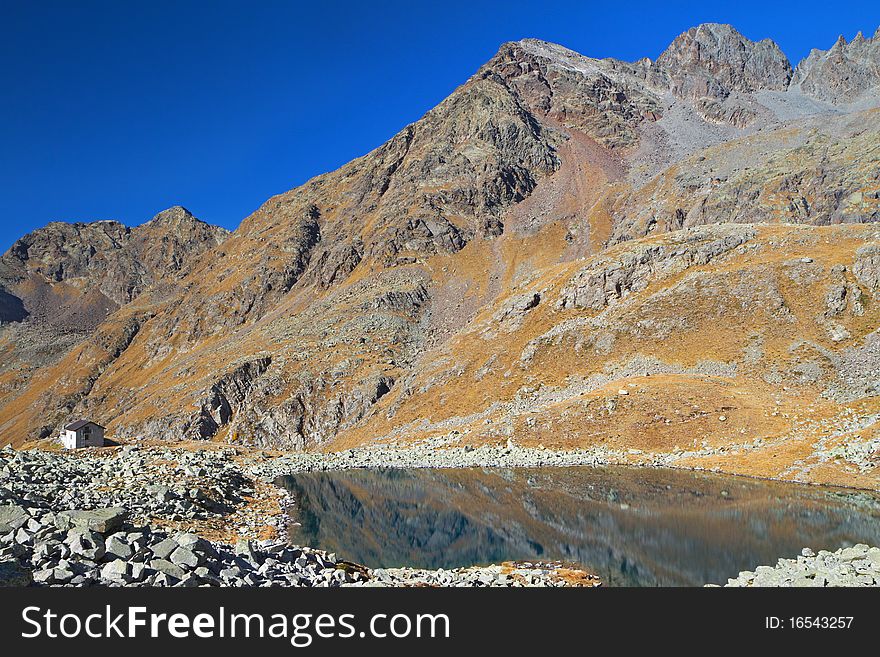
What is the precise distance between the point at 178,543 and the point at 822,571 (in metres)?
24.2

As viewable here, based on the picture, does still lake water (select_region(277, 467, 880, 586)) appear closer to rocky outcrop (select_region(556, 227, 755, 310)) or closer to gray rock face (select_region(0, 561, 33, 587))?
gray rock face (select_region(0, 561, 33, 587))

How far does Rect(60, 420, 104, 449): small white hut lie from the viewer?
71375 mm

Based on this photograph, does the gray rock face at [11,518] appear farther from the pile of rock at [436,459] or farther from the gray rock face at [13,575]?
the pile of rock at [436,459]

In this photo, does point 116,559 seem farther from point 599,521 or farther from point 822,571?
point 599,521

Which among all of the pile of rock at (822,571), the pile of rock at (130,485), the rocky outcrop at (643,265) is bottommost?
the pile of rock at (822,571)

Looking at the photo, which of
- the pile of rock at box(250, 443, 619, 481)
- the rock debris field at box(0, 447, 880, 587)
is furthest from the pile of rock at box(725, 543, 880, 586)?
the pile of rock at box(250, 443, 619, 481)

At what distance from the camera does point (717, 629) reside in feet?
42.5

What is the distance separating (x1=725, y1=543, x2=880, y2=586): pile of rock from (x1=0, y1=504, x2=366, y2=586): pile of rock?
16276 mm

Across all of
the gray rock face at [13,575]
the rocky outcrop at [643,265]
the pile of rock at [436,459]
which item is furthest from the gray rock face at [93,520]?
the rocky outcrop at [643,265]

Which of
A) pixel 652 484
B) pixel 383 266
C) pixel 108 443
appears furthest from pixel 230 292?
pixel 652 484

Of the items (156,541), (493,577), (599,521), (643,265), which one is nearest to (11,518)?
(156,541)

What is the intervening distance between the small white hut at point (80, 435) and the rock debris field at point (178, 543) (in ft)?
87.4

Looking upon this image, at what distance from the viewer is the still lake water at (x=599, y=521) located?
94.7ft

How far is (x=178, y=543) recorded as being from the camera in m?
17.6
